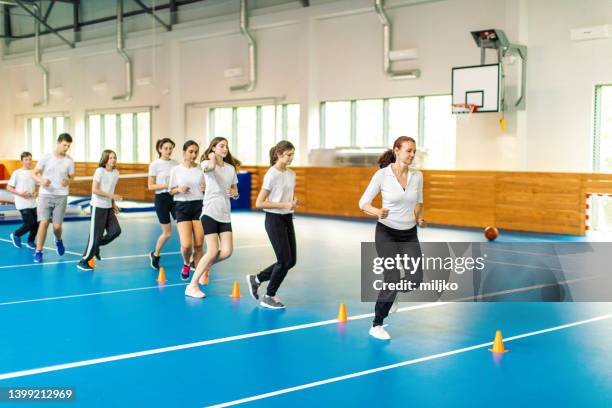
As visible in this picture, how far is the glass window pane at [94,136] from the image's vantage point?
32094 millimetres

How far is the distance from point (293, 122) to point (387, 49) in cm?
466

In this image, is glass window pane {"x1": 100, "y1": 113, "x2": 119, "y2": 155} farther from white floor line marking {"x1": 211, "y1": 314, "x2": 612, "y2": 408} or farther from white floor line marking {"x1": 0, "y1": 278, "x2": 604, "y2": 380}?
white floor line marking {"x1": 211, "y1": 314, "x2": 612, "y2": 408}

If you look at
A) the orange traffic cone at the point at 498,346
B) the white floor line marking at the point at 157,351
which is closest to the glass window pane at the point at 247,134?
the white floor line marking at the point at 157,351

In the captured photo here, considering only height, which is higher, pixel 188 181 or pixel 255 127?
pixel 255 127

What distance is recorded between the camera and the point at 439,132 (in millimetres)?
20047

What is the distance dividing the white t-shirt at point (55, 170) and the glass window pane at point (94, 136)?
69.8 ft

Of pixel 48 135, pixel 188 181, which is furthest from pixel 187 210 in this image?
pixel 48 135

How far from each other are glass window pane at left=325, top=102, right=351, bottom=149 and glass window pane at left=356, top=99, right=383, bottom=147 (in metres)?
0.35

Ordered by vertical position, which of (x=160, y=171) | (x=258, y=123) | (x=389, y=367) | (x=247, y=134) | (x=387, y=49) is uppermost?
(x=387, y=49)

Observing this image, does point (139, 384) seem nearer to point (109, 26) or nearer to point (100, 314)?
point (100, 314)

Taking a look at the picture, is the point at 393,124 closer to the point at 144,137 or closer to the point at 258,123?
the point at 258,123

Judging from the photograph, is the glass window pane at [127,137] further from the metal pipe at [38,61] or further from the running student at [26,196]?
the running student at [26,196]

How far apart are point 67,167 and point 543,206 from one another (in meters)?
10.1

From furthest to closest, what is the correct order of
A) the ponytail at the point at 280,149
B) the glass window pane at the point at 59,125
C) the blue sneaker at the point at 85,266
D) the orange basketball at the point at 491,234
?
1. the glass window pane at the point at 59,125
2. the orange basketball at the point at 491,234
3. the blue sneaker at the point at 85,266
4. the ponytail at the point at 280,149
